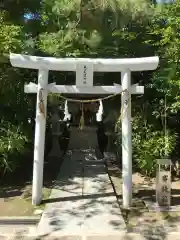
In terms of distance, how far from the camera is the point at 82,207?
652 centimetres

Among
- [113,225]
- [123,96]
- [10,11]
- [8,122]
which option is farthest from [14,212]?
[10,11]

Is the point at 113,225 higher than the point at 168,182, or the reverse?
the point at 168,182

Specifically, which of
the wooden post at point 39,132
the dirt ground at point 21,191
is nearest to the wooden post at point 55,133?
the dirt ground at point 21,191

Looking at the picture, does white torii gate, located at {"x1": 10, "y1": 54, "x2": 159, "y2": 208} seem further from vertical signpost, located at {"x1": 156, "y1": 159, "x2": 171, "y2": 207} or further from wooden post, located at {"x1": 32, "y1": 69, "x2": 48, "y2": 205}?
vertical signpost, located at {"x1": 156, "y1": 159, "x2": 171, "y2": 207}

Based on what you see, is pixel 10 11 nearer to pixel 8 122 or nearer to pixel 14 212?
pixel 8 122

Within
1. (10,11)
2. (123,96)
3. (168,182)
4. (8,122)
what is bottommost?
(168,182)

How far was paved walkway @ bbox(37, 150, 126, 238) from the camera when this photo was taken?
5.46 m

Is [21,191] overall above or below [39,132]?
below

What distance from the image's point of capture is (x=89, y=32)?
8344 millimetres

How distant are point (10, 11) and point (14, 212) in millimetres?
5261

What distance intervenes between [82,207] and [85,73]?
2.65 metres

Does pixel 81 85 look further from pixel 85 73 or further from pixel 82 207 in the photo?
pixel 82 207

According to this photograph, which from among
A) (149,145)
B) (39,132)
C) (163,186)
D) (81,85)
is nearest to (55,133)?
(149,145)

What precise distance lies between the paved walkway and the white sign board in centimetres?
242
